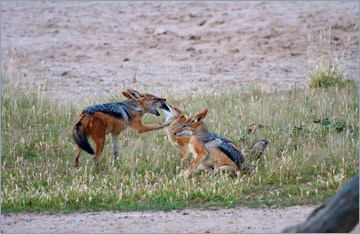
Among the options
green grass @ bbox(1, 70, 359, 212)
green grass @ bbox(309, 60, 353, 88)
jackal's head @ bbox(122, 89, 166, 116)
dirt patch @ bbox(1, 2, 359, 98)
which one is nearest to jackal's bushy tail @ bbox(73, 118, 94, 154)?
green grass @ bbox(1, 70, 359, 212)

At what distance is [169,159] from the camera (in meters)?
9.71

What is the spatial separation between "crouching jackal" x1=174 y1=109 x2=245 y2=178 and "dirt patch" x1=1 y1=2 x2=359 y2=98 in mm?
3954

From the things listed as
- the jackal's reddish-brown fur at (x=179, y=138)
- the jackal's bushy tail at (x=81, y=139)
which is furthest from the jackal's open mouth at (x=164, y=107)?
the jackal's bushy tail at (x=81, y=139)

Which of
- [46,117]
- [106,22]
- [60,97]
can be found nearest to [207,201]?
[46,117]

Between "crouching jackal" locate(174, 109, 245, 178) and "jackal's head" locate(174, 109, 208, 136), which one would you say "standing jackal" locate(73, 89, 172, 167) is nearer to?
"jackal's head" locate(174, 109, 208, 136)

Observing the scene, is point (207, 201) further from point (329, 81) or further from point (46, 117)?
point (329, 81)

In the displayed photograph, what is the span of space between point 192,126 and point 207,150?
462mm

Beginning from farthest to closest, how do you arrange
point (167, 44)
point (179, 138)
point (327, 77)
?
1. point (167, 44)
2. point (327, 77)
3. point (179, 138)

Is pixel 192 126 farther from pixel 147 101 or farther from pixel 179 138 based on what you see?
pixel 147 101

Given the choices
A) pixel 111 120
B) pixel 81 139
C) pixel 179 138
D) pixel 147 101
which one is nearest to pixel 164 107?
pixel 147 101

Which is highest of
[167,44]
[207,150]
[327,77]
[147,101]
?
[167,44]

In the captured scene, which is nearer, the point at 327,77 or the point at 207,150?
the point at 207,150

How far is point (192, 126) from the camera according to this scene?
9.54 metres

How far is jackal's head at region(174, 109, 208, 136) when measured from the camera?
9508 millimetres
